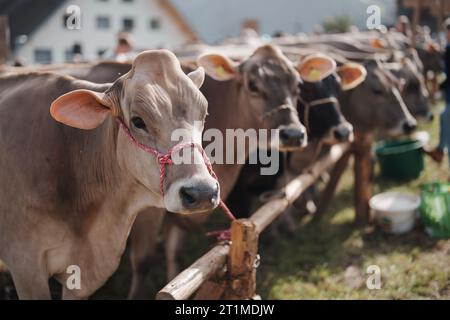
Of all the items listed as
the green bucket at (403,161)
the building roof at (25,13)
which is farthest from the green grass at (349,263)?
the building roof at (25,13)

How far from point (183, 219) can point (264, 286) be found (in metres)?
0.95

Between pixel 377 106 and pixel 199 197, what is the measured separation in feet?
12.1

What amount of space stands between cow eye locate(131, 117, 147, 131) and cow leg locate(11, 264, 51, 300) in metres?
1.13

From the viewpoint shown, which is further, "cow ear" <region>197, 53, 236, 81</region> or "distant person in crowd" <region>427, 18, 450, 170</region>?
"distant person in crowd" <region>427, 18, 450, 170</region>

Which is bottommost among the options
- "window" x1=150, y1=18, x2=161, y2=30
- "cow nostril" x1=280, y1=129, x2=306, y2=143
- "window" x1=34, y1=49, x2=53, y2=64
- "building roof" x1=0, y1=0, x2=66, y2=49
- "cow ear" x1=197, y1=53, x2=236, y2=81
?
"cow nostril" x1=280, y1=129, x2=306, y2=143

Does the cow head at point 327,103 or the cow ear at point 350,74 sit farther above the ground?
the cow ear at point 350,74

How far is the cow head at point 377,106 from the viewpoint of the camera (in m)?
5.25

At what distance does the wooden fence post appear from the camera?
3.05 meters

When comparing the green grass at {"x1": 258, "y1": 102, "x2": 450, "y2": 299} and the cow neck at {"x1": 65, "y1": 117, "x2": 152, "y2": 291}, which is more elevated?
the cow neck at {"x1": 65, "y1": 117, "x2": 152, "y2": 291}

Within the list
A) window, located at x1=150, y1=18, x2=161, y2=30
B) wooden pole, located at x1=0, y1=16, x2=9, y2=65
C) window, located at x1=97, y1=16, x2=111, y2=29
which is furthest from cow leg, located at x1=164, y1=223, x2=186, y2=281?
window, located at x1=150, y1=18, x2=161, y2=30

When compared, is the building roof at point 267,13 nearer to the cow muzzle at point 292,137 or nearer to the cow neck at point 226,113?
the cow neck at point 226,113

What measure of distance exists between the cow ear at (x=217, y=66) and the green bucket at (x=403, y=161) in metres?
3.74

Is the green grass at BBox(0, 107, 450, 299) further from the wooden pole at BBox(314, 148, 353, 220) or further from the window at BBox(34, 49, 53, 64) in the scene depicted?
the window at BBox(34, 49, 53, 64)
